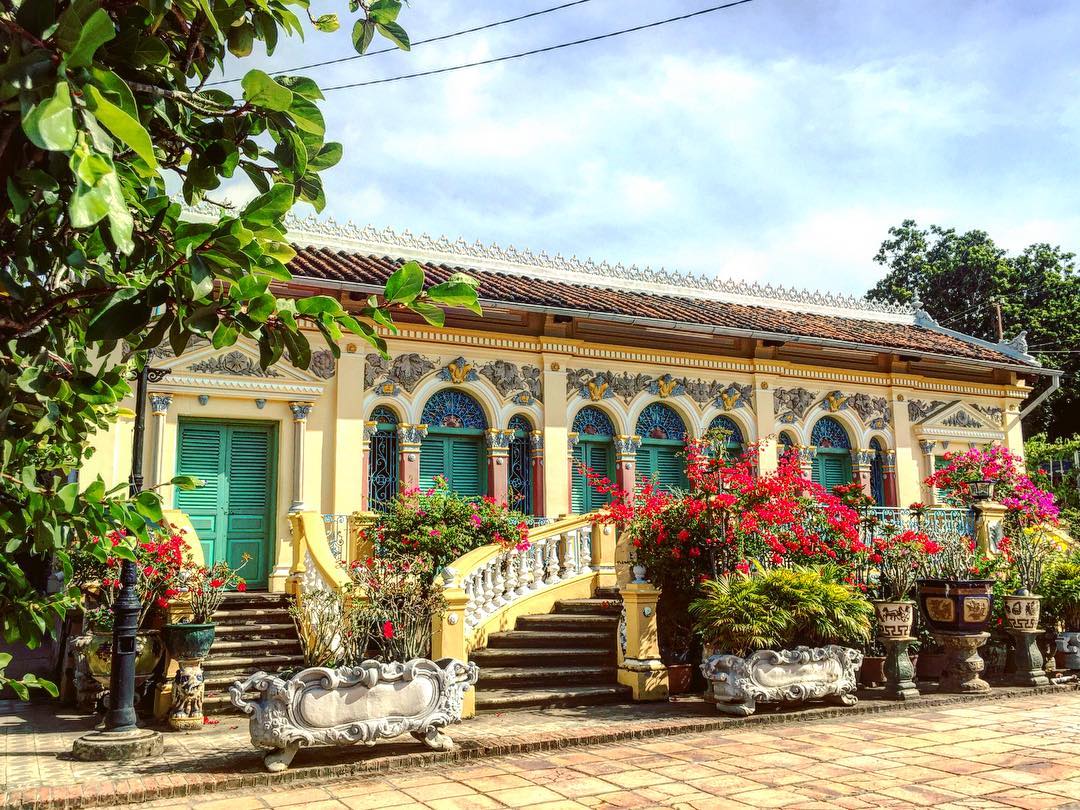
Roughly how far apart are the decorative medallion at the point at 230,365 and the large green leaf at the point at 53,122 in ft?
33.9

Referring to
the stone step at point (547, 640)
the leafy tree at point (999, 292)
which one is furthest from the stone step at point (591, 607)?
the leafy tree at point (999, 292)

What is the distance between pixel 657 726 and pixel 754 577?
86.6 inches

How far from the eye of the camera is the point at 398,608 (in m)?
7.78

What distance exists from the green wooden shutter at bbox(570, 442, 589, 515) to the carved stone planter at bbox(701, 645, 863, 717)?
17.2 ft

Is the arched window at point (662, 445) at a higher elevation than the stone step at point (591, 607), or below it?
higher

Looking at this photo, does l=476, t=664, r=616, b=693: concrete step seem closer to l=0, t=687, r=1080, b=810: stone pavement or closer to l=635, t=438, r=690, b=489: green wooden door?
l=0, t=687, r=1080, b=810: stone pavement

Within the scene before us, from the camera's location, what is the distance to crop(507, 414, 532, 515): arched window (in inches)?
528

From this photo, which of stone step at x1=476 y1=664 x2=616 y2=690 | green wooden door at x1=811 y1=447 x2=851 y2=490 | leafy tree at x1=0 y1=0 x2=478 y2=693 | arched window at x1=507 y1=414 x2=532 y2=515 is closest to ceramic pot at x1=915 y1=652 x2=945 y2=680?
stone step at x1=476 y1=664 x2=616 y2=690

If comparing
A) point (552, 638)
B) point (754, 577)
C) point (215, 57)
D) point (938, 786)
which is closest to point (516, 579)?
point (552, 638)

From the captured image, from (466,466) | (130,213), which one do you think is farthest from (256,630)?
(130,213)

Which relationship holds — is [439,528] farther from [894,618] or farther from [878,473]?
[878,473]

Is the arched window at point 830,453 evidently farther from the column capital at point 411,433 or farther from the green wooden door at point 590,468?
the column capital at point 411,433

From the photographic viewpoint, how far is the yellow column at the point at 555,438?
13.3 meters

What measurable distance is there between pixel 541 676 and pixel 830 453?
8.45 metres
